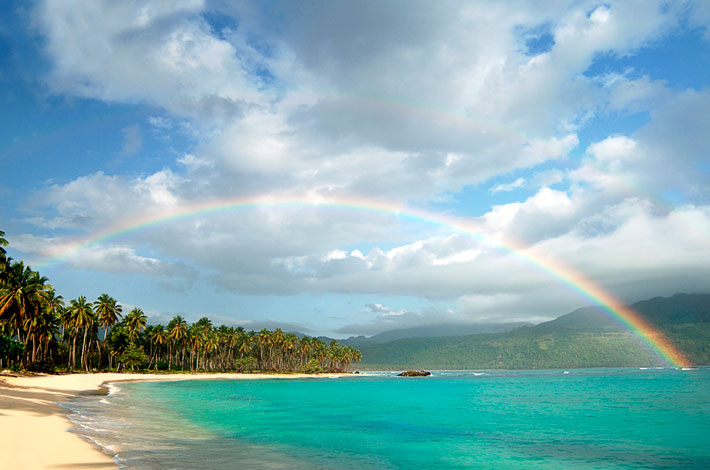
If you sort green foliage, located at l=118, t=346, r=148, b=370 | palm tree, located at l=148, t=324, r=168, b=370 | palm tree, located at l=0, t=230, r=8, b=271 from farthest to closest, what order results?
palm tree, located at l=148, t=324, r=168, b=370, green foliage, located at l=118, t=346, r=148, b=370, palm tree, located at l=0, t=230, r=8, b=271

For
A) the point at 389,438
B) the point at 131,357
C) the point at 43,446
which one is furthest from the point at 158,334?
the point at 43,446


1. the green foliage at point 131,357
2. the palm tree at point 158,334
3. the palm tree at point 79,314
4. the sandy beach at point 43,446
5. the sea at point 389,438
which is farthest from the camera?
the palm tree at point 158,334

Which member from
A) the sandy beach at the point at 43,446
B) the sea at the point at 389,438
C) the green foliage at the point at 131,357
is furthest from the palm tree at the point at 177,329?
the sandy beach at the point at 43,446

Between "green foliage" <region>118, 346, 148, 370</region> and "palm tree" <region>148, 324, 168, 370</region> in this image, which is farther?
"palm tree" <region>148, 324, 168, 370</region>

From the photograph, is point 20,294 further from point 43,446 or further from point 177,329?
point 177,329

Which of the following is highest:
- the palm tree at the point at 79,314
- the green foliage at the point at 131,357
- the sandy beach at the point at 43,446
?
the palm tree at the point at 79,314

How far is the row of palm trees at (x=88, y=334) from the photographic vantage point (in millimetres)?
70625

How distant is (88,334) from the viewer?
121 meters

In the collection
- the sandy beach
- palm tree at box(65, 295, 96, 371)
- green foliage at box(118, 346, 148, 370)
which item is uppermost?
palm tree at box(65, 295, 96, 371)

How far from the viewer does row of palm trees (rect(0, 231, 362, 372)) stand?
70.6 metres

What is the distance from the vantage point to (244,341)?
623 feet

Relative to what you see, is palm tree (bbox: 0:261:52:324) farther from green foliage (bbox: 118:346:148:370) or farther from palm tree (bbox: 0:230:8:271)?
green foliage (bbox: 118:346:148:370)

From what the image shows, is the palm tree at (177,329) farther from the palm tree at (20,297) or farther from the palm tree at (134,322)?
the palm tree at (20,297)

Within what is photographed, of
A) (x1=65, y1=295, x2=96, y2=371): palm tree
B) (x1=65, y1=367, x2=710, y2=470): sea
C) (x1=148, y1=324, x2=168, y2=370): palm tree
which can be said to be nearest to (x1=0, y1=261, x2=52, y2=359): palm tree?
(x1=65, y1=295, x2=96, y2=371): palm tree
